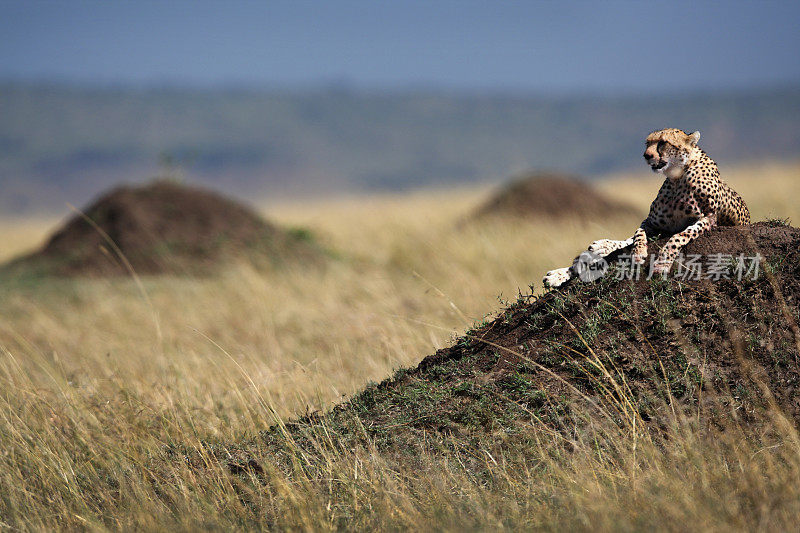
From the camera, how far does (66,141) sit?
16575 cm

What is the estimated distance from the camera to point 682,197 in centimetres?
417

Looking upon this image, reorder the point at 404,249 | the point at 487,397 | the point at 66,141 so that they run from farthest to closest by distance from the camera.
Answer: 1. the point at 66,141
2. the point at 404,249
3. the point at 487,397

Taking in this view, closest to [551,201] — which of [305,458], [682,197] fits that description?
[682,197]

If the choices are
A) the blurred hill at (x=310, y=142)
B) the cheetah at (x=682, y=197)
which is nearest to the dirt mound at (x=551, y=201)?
the cheetah at (x=682, y=197)

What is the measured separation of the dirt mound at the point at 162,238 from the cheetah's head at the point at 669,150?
9.68m

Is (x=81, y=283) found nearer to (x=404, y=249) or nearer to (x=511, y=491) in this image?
(x=404, y=249)

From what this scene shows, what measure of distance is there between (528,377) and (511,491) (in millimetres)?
713

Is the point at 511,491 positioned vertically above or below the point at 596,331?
below

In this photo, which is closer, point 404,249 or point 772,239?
point 772,239

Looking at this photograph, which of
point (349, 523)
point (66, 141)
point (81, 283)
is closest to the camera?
point (349, 523)

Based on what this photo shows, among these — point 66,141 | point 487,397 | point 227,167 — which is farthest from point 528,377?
point 66,141

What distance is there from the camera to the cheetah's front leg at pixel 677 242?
4.12 meters

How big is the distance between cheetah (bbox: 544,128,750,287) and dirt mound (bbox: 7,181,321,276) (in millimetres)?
9524

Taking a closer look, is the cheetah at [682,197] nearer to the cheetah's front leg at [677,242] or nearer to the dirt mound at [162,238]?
the cheetah's front leg at [677,242]
